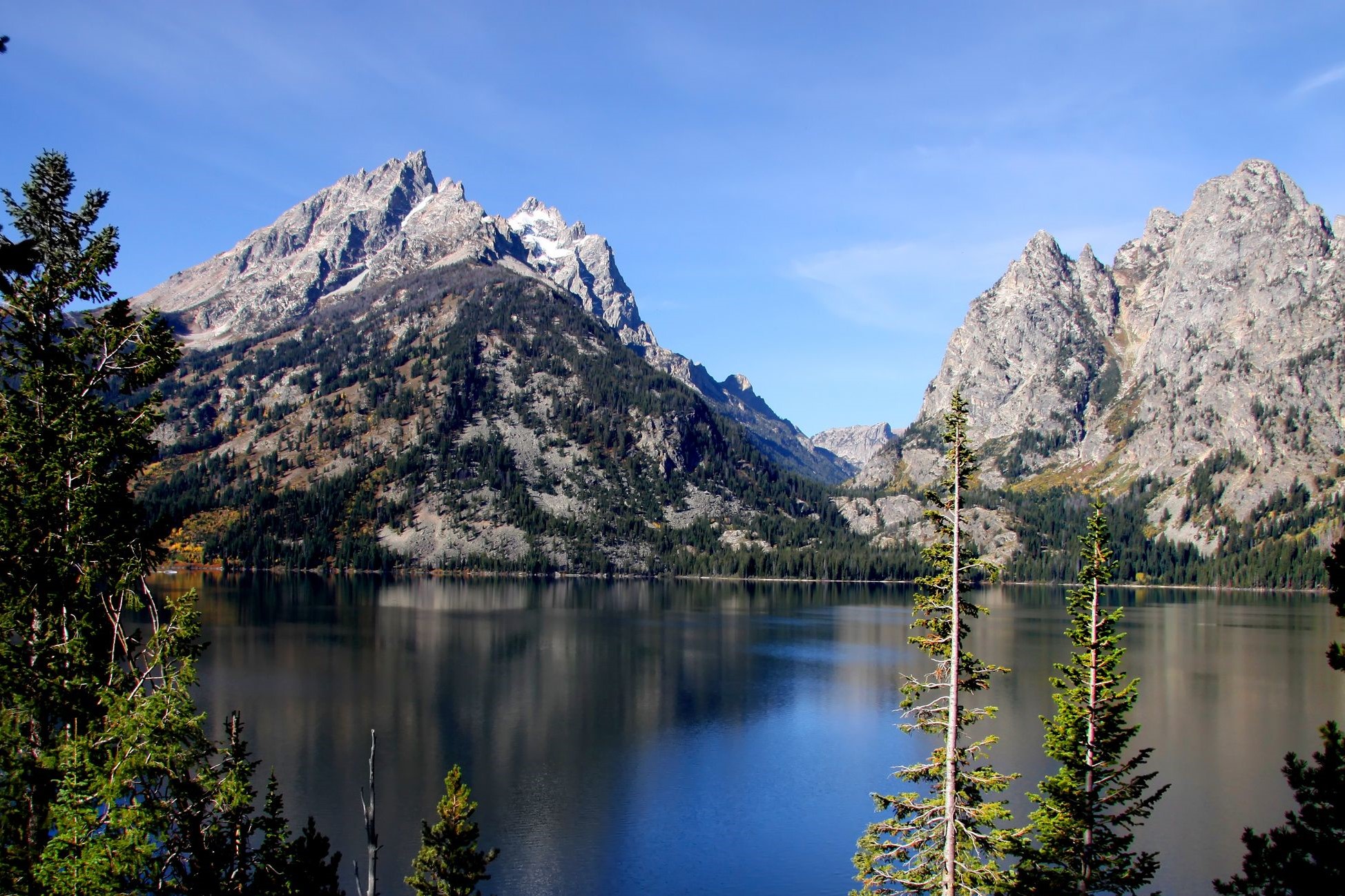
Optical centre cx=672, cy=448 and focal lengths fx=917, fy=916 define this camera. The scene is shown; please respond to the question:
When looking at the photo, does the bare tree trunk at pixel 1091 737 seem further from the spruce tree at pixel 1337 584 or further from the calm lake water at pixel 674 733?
the calm lake water at pixel 674 733

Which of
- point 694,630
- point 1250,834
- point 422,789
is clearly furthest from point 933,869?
point 694,630

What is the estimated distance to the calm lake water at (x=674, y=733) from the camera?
53688 mm

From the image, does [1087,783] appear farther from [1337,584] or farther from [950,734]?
[1337,584]

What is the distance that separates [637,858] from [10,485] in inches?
1606

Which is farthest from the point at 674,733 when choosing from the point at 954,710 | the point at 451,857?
the point at 954,710

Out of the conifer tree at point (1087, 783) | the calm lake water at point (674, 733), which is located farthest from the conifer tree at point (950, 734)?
the calm lake water at point (674, 733)

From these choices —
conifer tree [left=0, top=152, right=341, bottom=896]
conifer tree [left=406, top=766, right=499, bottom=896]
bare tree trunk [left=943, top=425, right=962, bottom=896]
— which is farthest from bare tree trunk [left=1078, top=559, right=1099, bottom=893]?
conifer tree [left=0, top=152, right=341, bottom=896]

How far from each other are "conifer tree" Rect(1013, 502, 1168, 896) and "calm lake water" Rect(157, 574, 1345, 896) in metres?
16.5

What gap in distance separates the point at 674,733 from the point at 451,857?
5171 cm

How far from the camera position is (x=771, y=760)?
74.8 metres

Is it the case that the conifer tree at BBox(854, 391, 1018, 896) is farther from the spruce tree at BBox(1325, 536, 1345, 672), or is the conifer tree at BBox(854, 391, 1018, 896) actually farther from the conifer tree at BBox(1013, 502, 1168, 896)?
the conifer tree at BBox(1013, 502, 1168, 896)

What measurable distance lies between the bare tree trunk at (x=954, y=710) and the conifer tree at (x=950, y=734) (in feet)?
0.09

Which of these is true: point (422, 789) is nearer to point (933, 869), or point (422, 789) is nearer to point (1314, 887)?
point (933, 869)

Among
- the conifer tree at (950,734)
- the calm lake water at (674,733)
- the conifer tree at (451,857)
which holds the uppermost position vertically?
the conifer tree at (950,734)
